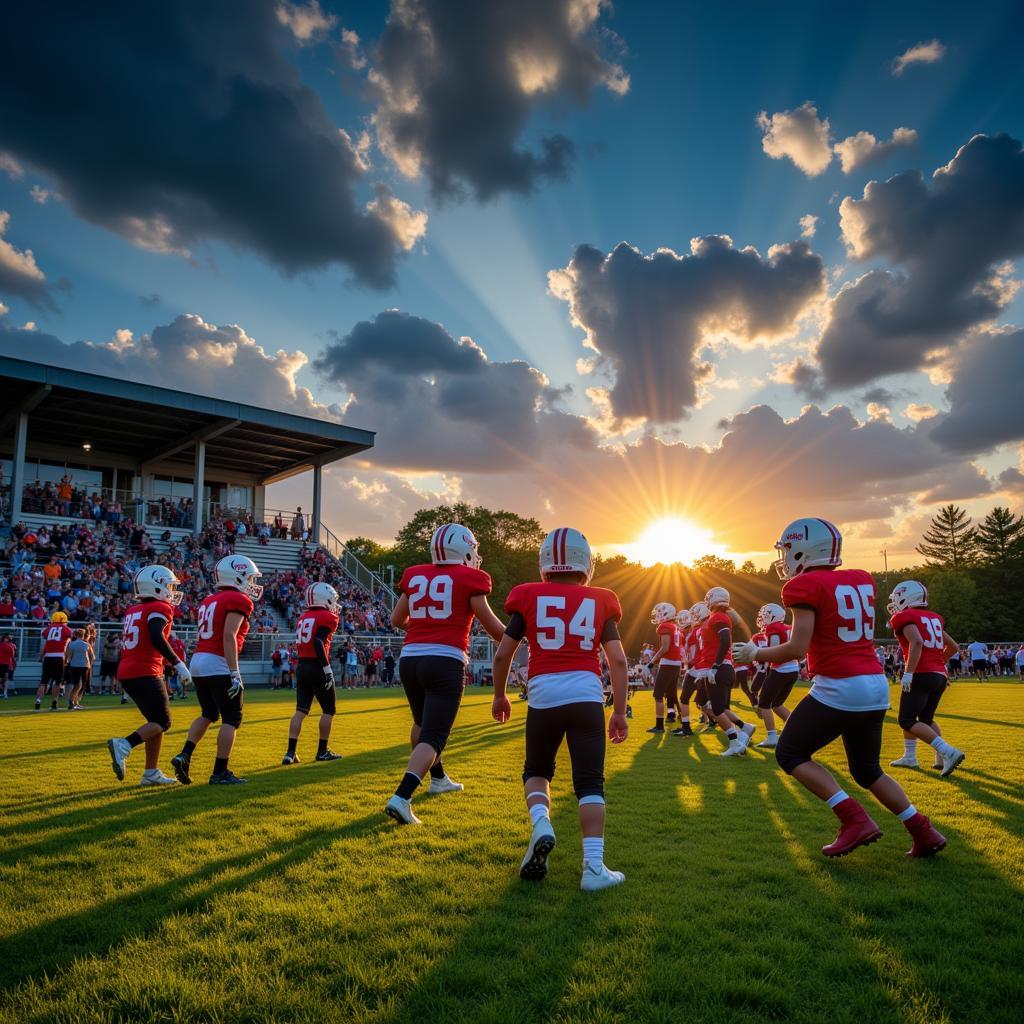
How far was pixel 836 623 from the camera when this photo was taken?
223 inches

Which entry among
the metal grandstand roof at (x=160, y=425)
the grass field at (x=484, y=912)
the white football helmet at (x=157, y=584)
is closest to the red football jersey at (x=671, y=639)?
the grass field at (x=484, y=912)

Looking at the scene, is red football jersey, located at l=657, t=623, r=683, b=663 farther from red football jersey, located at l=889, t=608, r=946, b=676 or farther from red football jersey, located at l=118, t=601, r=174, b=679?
red football jersey, located at l=118, t=601, r=174, b=679

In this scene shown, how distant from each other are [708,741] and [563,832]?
8102 millimetres

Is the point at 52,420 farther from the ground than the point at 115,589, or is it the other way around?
the point at 52,420

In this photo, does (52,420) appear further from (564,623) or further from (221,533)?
(564,623)

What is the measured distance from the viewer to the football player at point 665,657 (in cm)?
1459

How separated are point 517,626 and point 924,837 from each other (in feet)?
11.4

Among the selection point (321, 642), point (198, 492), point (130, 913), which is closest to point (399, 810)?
point (130, 913)

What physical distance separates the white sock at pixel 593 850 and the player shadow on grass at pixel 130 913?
211 centimetres

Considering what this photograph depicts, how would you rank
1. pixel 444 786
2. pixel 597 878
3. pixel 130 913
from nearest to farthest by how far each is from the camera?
pixel 130 913 → pixel 597 878 → pixel 444 786

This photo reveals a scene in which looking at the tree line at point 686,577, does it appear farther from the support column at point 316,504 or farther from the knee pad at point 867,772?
the knee pad at point 867,772

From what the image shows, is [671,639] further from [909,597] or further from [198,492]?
[198,492]

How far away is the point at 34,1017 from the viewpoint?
3221 mm

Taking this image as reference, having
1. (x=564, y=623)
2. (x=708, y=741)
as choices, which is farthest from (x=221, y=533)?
(x=564, y=623)
